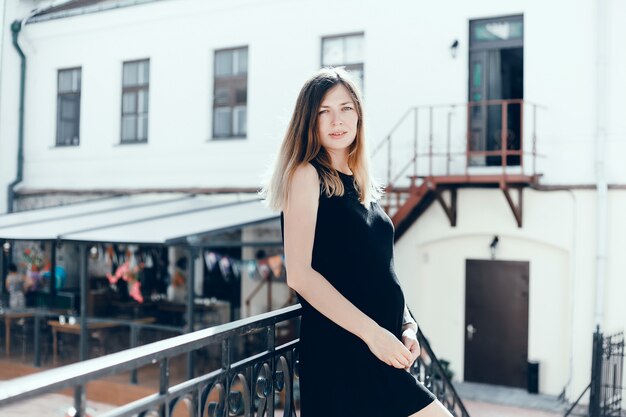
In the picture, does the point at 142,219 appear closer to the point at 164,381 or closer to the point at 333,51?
the point at 333,51

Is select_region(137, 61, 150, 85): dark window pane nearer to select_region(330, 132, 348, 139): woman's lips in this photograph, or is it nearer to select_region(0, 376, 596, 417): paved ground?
select_region(0, 376, 596, 417): paved ground

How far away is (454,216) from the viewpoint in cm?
989

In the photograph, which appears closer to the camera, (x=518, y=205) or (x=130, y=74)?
(x=518, y=205)

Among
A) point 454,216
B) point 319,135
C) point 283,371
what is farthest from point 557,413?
point 319,135

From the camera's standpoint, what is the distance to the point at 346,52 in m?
10.9

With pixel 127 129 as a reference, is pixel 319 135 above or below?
below

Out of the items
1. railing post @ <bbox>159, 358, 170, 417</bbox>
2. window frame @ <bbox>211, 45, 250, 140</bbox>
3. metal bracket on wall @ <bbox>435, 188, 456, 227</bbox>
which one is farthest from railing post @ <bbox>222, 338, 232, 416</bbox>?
window frame @ <bbox>211, 45, 250, 140</bbox>

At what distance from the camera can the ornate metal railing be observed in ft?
4.57

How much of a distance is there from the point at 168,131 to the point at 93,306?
11.3 ft

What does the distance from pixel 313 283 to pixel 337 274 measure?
0.10 m

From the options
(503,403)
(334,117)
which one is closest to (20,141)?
(503,403)

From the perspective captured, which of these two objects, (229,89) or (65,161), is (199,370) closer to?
(229,89)

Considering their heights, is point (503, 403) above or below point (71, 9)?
below

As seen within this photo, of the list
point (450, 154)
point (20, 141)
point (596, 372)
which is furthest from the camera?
point (20, 141)
